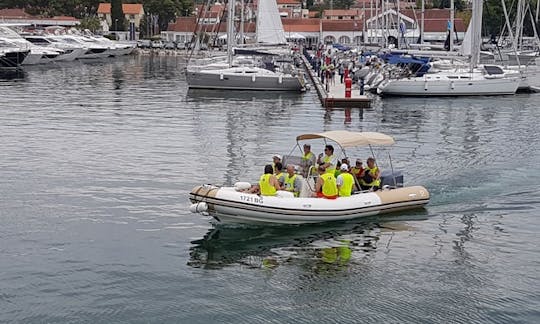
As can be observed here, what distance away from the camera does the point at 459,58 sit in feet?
189

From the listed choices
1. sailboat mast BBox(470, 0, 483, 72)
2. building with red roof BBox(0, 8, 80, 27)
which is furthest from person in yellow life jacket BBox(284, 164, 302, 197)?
building with red roof BBox(0, 8, 80, 27)

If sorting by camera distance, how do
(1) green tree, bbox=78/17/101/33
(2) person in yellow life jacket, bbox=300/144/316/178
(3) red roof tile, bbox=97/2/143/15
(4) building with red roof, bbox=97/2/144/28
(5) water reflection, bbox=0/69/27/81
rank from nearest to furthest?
(2) person in yellow life jacket, bbox=300/144/316/178 → (5) water reflection, bbox=0/69/27/81 → (1) green tree, bbox=78/17/101/33 → (4) building with red roof, bbox=97/2/144/28 → (3) red roof tile, bbox=97/2/143/15

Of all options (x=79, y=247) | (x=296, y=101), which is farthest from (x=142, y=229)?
(x=296, y=101)

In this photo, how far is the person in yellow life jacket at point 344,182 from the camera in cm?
2186

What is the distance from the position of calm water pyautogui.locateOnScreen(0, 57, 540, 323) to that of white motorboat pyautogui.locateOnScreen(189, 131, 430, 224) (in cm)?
36

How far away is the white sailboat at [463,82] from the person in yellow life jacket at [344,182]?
3537 centimetres

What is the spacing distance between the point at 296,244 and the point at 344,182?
115 inches

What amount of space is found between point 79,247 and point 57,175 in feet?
29.0

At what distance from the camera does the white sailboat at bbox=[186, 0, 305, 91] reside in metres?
59.2

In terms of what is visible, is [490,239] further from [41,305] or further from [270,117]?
[270,117]

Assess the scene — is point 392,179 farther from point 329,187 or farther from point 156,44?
point 156,44

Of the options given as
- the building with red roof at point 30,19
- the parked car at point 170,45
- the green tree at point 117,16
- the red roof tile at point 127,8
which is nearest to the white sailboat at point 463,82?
the parked car at point 170,45

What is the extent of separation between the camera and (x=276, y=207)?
20.5 metres

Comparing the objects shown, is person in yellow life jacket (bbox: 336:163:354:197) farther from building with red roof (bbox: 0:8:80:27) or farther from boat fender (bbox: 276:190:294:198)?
building with red roof (bbox: 0:8:80:27)
